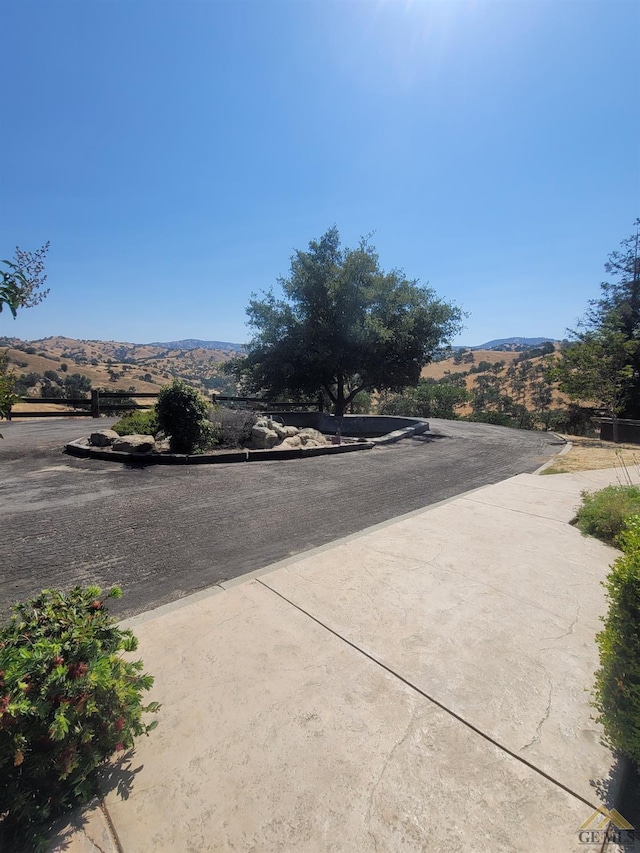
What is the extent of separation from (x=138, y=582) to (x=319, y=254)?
54.9 ft

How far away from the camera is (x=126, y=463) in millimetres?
7879

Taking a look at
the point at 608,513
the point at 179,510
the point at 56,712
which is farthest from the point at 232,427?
the point at 56,712

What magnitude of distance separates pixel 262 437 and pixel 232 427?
2.60 feet

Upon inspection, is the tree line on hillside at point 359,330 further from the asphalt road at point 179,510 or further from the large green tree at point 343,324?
the asphalt road at point 179,510

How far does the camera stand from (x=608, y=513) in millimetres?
4652

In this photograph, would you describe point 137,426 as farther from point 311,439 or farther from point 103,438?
point 311,439

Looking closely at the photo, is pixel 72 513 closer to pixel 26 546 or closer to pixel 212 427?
pixel 26 546

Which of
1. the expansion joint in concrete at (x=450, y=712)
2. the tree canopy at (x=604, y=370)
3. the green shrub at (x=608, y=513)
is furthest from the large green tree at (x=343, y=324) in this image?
the expansion joint in concrete at (x=450, y=712)

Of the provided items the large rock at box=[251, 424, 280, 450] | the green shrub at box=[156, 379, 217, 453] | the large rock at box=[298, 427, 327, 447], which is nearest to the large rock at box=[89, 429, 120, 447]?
the green shrub at box=[156, 379, 217, 453]

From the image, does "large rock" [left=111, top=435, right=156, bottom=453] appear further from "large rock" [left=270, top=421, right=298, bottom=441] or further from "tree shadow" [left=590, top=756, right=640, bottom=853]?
"tree shadow" [left=590, top=756, right=640, bottom=853]

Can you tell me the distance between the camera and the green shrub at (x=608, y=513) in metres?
4.50

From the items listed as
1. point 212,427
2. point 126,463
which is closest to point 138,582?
point 126,463

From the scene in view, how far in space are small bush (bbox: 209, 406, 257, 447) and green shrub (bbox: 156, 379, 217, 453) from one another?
0.89m

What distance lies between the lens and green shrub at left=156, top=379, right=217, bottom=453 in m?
8.34
